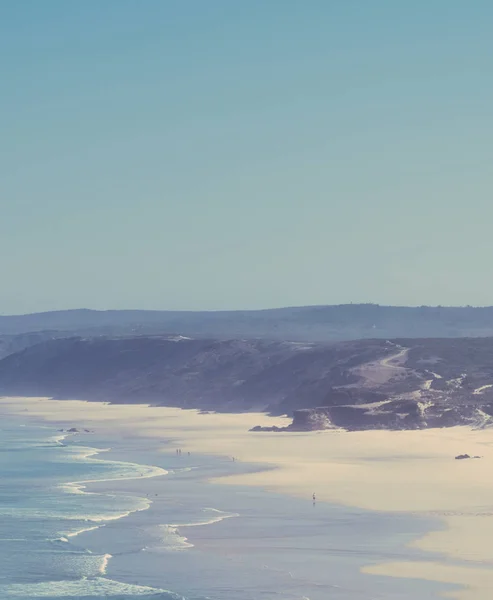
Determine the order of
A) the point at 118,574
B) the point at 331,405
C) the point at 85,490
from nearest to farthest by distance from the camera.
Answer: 1. the point at 118,574
2. the point at 85,490
3. the point at 331,405

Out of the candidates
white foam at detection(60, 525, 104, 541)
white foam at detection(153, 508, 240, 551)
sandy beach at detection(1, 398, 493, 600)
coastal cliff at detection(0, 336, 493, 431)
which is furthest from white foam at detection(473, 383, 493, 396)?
white foam at detection(60, 525, 104, 541)

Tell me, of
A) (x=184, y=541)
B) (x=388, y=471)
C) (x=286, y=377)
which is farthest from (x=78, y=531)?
(x=286, y=377)

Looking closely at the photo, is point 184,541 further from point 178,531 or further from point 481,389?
point 481,389

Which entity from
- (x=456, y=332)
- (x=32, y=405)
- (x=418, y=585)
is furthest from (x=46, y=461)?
(x=456, y=332)

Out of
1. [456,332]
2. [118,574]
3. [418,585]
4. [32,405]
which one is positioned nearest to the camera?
[418,585]

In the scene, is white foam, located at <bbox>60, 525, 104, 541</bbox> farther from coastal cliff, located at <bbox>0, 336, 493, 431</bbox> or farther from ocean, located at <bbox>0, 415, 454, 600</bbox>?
coastal cliff, located at <bbox>0, 336, 493, 431</bbox>

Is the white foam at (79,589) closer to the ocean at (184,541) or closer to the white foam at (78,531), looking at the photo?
the ocean at (184,541)

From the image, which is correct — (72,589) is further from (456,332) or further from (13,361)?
(456,332)
